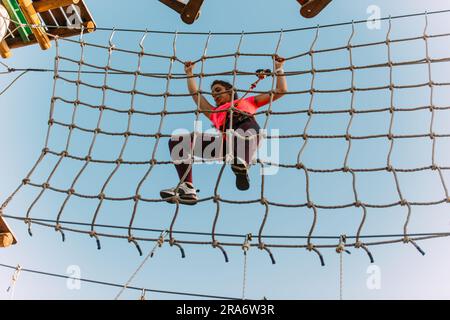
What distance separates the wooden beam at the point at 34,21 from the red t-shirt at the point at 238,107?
1.19 meters

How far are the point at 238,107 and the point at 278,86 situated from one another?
0.25 meters

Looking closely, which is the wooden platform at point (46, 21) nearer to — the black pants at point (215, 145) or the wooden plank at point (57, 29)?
the wooden plank at point (57, 29)

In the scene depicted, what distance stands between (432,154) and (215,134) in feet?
3.59

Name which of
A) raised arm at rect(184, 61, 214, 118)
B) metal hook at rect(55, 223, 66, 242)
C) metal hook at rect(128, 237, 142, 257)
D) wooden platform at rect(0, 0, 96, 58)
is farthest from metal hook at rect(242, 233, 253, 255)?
A: wooden platform at rect(0, 0, 96, 58)

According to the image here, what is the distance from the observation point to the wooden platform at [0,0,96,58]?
379 cm

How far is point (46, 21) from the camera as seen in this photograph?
398 centimetres

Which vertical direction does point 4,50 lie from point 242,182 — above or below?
above

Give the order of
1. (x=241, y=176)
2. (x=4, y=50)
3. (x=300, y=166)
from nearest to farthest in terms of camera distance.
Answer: (x=300, y=166) < (x=241, y=176) < (x=4, y=50)

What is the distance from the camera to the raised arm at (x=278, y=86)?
346cm

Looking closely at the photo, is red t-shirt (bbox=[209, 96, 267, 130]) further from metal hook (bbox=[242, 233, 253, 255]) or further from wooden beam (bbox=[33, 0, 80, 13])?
wooden beam (bbox=[33, 0, 80, 13])

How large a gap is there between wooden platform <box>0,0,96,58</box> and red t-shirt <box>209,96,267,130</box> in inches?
39.3

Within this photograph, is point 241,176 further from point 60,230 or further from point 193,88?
point 60,230

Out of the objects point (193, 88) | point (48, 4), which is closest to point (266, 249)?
point (193, 88)

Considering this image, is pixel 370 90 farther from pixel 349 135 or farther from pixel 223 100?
pixel 223 100
